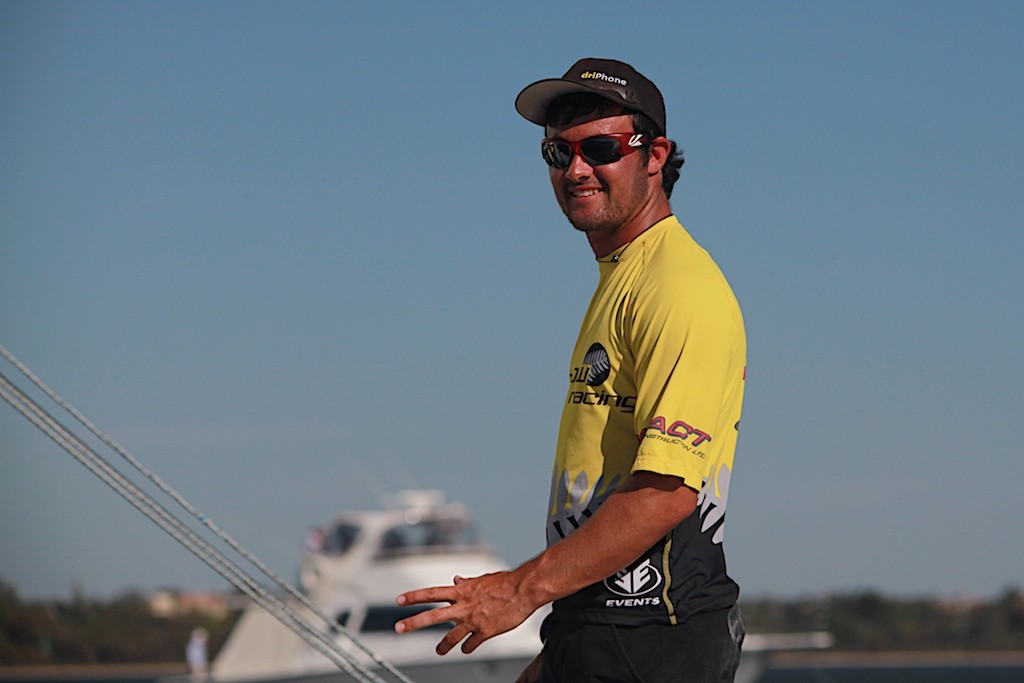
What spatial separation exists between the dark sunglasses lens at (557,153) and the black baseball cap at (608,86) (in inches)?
3.4

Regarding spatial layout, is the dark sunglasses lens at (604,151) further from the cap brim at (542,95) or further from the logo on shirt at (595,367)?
the logo on shirt at (595,367)

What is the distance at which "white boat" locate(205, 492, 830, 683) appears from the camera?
15383 millimetres

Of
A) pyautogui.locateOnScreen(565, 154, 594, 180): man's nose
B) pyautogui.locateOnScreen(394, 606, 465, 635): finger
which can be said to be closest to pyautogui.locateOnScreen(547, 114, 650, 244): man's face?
pyautogui.locateOnScreen(565, 154, 594, 180): man's nose

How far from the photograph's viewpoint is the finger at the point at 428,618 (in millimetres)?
2270

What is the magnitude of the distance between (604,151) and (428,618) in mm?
871

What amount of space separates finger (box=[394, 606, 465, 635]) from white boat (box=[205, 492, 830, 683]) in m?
12.5

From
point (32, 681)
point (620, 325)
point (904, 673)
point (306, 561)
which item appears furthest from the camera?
point (904, 673)

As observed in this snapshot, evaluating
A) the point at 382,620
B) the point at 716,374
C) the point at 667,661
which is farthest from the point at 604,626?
the point at 382,620

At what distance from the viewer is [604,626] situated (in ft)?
8.04

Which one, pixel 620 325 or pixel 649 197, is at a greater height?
pixel 649 197

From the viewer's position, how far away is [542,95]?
265cm

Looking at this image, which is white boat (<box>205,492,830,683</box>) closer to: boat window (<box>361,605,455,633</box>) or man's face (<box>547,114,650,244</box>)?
boat window (<box>361,605,455,633</box>)

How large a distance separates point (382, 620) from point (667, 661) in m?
13.6

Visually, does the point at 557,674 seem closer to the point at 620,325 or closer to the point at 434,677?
the point at 620,325
